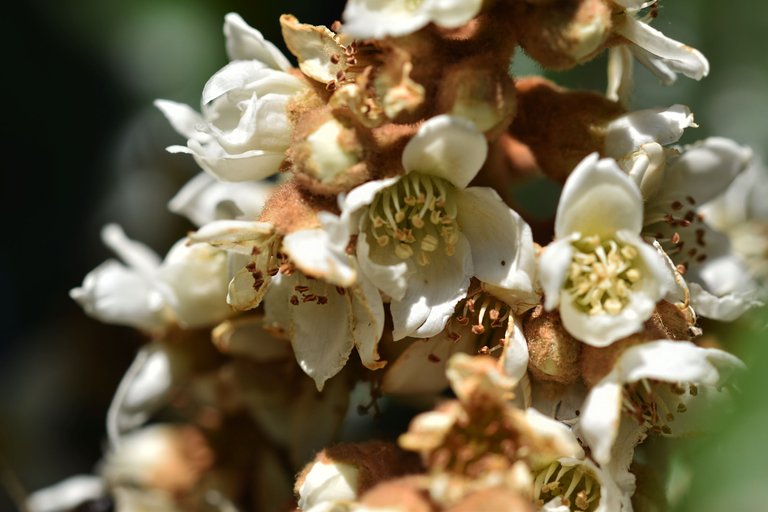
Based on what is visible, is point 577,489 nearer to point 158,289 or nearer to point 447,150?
point 447,150

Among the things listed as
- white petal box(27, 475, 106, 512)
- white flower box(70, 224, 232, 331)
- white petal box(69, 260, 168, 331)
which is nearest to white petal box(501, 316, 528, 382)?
white flower box(70, 224, 232, 331)

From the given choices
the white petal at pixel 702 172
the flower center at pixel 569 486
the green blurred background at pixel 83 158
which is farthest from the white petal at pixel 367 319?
the green blurred background at pixel 83 158

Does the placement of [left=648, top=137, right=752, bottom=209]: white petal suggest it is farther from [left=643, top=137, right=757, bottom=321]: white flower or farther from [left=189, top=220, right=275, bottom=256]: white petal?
[left=189, top=220, right=275, bottom=256]: white petal

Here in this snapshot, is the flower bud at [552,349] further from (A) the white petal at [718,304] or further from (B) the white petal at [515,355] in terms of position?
(A) the white petal at [718,304]

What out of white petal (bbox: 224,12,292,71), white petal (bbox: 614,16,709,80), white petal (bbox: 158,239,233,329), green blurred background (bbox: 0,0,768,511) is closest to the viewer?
white petal (bbox: 614,16,709,80)

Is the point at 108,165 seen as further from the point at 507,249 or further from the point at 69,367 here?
the point at 507,249

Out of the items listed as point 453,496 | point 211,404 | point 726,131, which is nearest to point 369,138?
point 453,496

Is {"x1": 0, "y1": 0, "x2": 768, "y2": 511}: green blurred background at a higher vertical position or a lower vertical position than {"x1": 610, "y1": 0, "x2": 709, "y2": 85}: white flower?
lower
